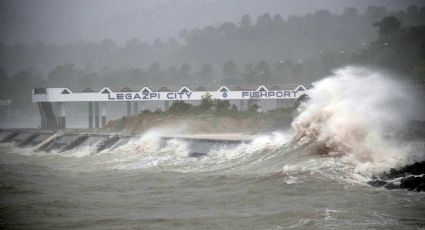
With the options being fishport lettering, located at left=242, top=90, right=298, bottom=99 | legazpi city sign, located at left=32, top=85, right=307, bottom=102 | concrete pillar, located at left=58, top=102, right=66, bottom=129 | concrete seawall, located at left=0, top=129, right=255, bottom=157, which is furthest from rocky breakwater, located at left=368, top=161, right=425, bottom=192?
concrete pillar, located at left=58, top=102, right=66, bottom=129

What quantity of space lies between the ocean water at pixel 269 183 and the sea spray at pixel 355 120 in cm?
6

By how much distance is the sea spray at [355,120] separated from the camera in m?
25.5

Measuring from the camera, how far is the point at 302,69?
407ft

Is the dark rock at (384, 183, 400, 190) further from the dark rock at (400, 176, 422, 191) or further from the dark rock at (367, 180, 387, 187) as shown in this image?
the dark rock at (367, 180, 387, 187)

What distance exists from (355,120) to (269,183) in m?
6.44

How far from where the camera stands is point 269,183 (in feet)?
78.4

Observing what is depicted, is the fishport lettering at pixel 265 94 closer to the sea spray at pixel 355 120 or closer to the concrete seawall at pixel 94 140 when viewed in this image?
the concrete seawall at pixel 94 140

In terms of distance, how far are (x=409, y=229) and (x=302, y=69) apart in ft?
359

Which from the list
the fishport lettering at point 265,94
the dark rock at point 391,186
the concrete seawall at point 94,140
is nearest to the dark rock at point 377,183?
the dark rock at point 391,186

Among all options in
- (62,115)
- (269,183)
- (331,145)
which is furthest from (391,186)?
(62,115)

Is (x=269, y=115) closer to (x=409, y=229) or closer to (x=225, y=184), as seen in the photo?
→ (x=225, y=184)

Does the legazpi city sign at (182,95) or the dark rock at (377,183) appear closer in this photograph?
the dark rock at (377,183)

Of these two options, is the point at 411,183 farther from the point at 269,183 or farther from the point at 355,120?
the point at 355,120

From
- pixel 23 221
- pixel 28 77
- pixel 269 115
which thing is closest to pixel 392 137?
pixel 23 221
